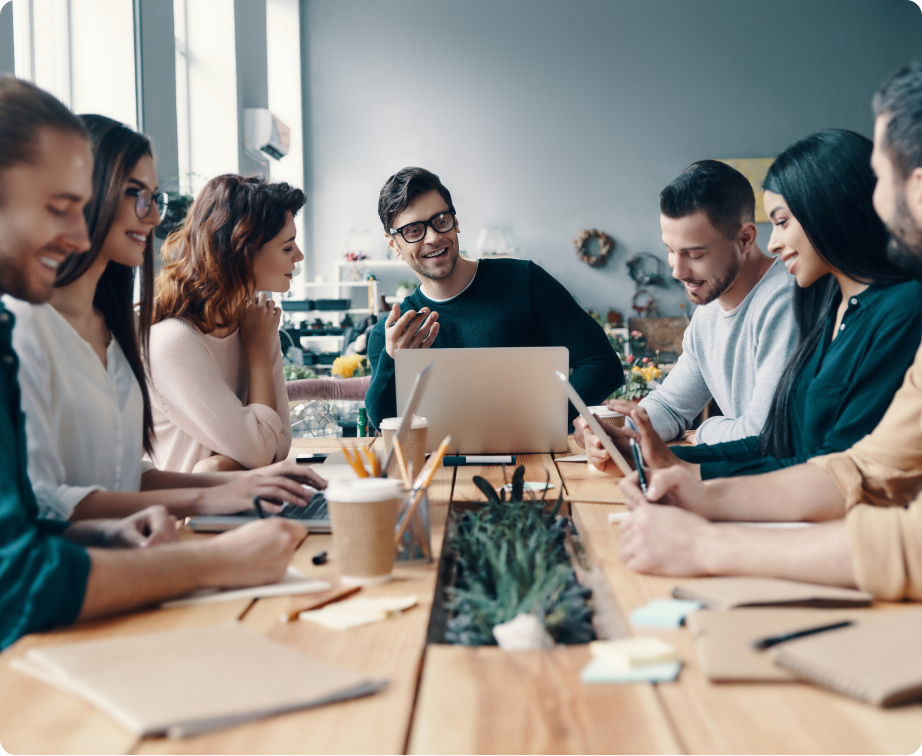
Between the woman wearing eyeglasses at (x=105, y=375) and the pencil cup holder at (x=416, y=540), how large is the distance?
0.88 feet

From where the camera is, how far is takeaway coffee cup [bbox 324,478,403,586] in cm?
88

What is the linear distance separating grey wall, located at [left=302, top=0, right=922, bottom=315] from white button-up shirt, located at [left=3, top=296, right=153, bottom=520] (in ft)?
20.8

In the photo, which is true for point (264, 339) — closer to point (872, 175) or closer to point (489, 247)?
point (872, 175)

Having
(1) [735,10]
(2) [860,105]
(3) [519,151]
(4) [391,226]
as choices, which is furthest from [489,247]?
(4) [391,226]

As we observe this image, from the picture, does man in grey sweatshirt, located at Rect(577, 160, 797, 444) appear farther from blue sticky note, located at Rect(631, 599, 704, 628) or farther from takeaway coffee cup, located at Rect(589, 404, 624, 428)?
blue sticky note, located at Rect(631, 599, 704, 628)

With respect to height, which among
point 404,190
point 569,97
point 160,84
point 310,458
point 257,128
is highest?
point 569,97

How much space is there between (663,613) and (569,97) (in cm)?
736

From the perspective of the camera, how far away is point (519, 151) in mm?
7496

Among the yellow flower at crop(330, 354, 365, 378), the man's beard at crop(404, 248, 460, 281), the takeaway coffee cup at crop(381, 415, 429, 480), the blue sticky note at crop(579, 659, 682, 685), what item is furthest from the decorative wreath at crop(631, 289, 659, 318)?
the blue sticky note at crop(579, 659, 682, 685)

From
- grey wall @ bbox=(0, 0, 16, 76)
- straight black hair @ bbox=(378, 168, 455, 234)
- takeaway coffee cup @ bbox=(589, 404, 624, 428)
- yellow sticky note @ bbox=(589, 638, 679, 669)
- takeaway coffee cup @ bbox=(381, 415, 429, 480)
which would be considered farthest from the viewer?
grey wall @ bbox=(0, 0, 16, 76)

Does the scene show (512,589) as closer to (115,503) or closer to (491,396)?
(115,503)

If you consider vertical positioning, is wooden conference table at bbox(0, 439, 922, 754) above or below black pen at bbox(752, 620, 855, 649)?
below

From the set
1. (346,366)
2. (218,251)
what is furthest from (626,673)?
(346,366)

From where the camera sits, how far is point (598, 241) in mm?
7551
